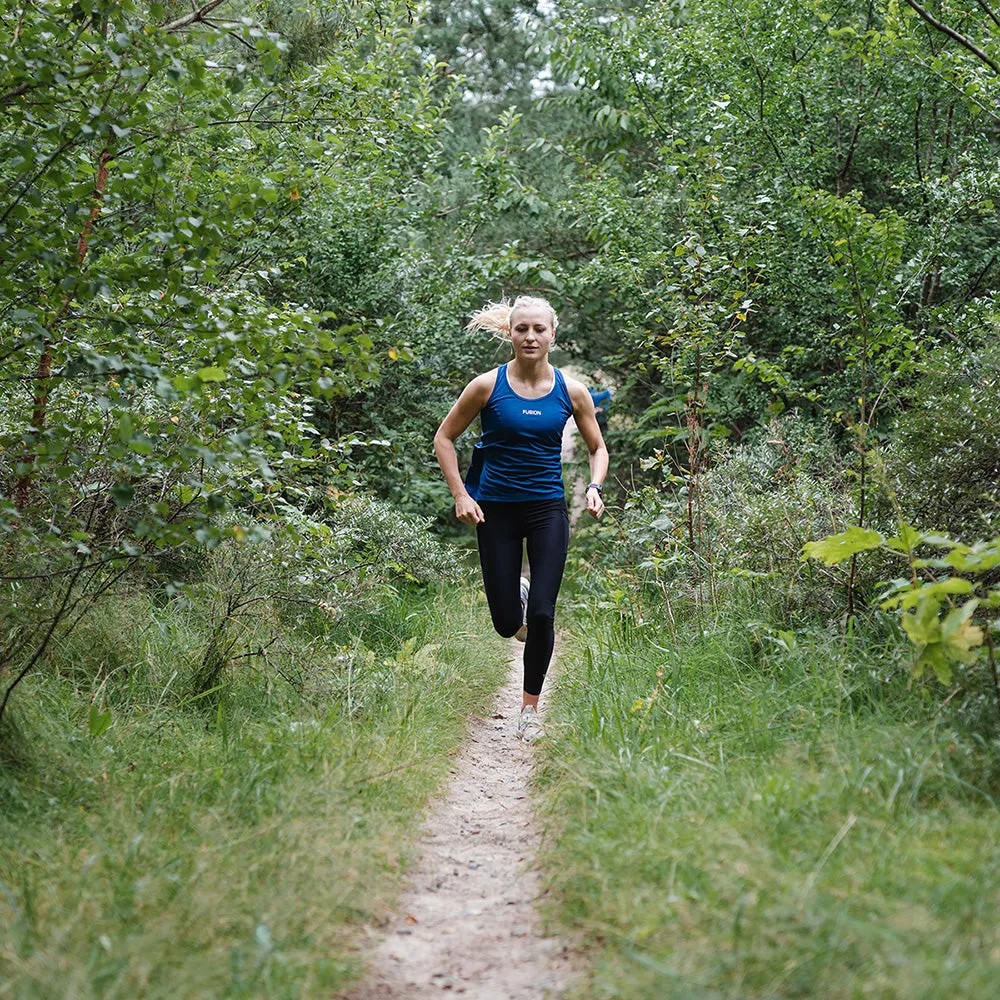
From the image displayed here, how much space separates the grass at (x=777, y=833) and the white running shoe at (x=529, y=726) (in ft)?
0.84

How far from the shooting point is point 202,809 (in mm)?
3551

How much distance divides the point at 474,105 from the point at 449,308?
9.28 m

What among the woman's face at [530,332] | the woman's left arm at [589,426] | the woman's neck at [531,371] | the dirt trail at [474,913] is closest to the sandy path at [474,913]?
the dirt trail at [474,913]

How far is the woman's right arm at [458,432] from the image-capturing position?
5254 millimetres

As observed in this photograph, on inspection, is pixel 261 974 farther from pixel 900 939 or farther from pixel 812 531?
pixel 812 531

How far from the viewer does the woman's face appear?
537 cm

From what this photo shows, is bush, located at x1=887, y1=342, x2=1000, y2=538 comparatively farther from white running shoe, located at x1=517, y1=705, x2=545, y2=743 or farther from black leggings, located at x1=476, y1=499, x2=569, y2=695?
white running shoe, located at x1=517, y1=705, x2=545, y2=743

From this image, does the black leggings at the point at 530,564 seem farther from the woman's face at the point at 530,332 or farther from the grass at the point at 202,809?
the woman's face at the point at 530,332

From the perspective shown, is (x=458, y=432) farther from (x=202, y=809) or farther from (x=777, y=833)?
(x=777, y=833)

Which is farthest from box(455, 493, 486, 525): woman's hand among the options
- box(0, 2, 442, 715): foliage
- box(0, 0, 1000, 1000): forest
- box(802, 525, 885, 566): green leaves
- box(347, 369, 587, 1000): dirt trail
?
box(802, 525, 885, 566): green leaves

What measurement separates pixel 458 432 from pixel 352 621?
64.3 inches

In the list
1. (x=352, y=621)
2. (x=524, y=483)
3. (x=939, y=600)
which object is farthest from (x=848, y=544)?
(x=352, y=621)

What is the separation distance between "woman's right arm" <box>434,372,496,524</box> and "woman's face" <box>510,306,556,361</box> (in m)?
0.22

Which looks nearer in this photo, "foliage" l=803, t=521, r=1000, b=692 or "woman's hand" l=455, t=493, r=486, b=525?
"foliage" l=803, t=521, r=1000, b=692
